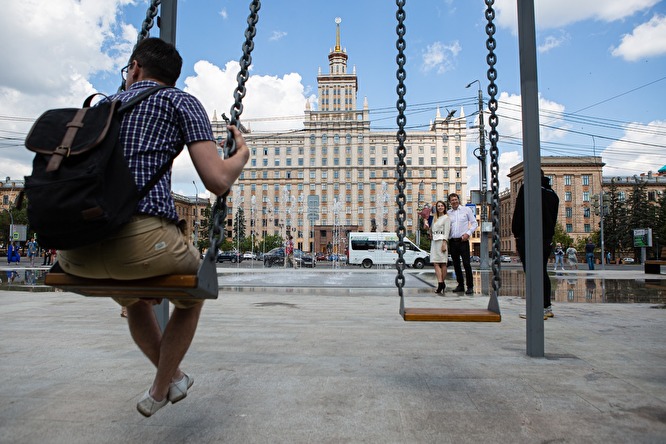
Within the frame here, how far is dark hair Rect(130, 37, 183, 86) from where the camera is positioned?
2203 mm

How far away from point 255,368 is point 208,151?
183 cm

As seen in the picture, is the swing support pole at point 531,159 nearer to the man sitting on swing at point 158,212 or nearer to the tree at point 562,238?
the man sitting on swing at point 158,212

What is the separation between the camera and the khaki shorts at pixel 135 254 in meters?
1.85

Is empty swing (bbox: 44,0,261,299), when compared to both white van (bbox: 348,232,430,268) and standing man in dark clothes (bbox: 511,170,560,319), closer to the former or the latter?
standing man in dark clothes (bbox: 511,170,560,319)

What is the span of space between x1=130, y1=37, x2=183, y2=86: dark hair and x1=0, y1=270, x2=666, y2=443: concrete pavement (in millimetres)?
1659

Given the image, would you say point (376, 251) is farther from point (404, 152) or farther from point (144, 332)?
point (144, 332)

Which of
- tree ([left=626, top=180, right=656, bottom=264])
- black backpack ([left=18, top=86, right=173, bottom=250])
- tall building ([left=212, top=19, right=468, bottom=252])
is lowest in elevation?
black backpack ([left=18, top=86, right=173, bottom=250])

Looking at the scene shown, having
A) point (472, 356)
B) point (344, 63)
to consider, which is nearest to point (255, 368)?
point (472, 356)

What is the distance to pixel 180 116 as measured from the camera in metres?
2.02

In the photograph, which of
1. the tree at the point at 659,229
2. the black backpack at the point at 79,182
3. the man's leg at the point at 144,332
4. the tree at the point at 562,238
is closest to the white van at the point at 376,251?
the man's leg at the point at 144,332

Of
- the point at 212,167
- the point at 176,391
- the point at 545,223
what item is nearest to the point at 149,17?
the point at 212,167

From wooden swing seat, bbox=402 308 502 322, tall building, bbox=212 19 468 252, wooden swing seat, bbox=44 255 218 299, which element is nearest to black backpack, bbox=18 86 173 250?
wooden swing seat, bbox=44 255 218 299

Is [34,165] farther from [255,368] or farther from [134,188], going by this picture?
[255,368]

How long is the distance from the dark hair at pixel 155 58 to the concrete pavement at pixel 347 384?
65.3 inches
